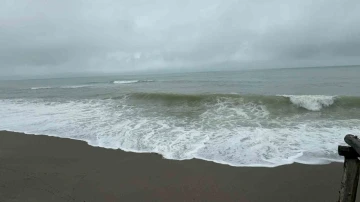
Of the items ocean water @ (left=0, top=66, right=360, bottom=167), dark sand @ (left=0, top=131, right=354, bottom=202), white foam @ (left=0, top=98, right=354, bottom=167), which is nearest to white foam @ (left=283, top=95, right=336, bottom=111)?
ocean water @ (left=0, top=66, right=360, bottom=167)

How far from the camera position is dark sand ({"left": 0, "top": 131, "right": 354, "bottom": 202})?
4.29 meters

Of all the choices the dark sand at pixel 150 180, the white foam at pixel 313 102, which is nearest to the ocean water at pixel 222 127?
the white foam at pixel 313 102

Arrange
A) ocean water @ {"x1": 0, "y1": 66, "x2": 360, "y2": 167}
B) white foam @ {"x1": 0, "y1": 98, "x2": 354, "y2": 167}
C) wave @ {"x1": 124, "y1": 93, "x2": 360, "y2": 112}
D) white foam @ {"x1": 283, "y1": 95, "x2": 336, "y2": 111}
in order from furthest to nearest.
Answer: wave @ {"x1": 124, "y1": 93, "x2": 360, "y2": 112}, white foam @ {"x1": 283, "y1": 95, "x2": 336, "y2": 111}, ocean water @ {"x1": 0, "y1": 66, "x2": 360, "y2": 167}, white foam @ {"x1": 0, "y1": 98, "x2": 354, "y2": 167}

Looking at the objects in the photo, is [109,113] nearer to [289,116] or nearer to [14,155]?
[14,155]

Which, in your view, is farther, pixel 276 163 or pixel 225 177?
pixel 276 163

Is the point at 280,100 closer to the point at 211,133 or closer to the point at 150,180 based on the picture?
the point at 211,133

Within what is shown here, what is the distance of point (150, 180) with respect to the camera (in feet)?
16.1

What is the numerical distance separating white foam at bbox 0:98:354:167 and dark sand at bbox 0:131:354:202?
54 cm

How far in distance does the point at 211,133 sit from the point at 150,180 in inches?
141

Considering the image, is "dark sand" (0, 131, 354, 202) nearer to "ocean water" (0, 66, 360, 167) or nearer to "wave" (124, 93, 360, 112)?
"ocean water" (0, 66, 360, 167)

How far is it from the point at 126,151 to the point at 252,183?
380cm

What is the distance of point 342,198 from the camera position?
2750mm

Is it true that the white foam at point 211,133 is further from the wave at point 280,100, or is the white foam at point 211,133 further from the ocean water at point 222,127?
the wave at point 280,100

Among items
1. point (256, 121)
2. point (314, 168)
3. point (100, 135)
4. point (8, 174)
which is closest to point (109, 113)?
point (100, 135)
